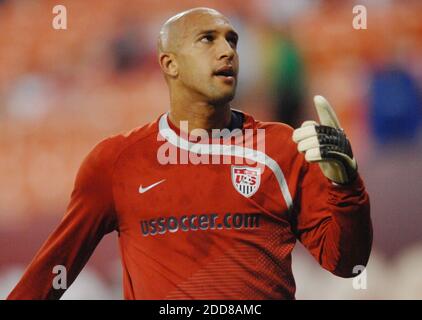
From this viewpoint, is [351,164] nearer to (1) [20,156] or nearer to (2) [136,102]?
(2) [136,102]

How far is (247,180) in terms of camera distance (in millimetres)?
3004

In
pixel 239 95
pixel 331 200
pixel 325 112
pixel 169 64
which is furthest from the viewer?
pixel 239 95

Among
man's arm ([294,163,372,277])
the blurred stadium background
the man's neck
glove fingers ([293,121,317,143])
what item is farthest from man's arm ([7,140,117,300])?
the blurred stadium background

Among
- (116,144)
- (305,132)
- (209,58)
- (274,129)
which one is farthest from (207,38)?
(305,132)

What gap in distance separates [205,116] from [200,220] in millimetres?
422

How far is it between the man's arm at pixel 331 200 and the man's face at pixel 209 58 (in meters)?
0.42

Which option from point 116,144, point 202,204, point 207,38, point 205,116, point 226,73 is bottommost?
point 202,204

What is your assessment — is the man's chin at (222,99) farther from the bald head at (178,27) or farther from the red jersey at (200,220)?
the bald head at (178,27)

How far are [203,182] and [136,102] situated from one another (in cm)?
234

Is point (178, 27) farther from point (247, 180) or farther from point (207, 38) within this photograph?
point (247, 180)

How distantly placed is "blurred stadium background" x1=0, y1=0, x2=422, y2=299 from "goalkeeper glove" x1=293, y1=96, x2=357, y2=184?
7.30 ft

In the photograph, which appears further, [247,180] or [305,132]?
[247,180]
